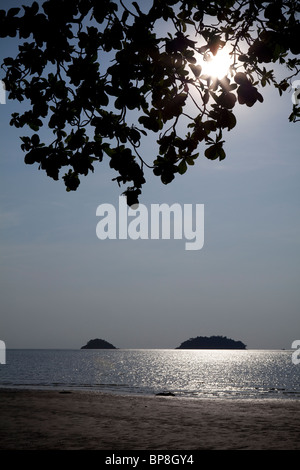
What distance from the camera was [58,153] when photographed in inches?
205

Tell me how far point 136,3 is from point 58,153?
1819 mm

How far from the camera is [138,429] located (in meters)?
17.1

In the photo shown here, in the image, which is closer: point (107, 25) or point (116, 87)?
point (116, 87)

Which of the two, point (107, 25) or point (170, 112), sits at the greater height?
point (107, 25)

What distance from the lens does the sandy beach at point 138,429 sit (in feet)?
45.2

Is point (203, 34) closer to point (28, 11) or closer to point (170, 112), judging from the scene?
point (170, 112)

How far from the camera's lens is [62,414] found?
21.2 metres

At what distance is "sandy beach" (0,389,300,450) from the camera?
45.2 feet
